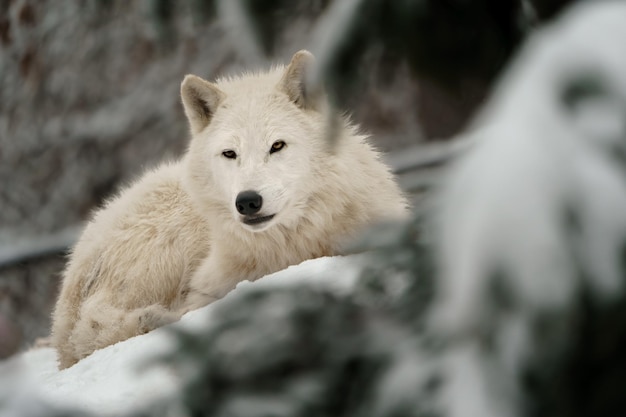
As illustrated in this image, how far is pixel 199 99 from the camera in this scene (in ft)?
16.9

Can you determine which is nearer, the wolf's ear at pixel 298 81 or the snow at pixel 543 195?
the snow at pixel 543 195

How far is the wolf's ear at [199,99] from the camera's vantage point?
16.6 feet

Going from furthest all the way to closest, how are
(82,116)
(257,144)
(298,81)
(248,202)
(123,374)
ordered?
(82,116), (298,81), (257,144), (248,202), (123,374)

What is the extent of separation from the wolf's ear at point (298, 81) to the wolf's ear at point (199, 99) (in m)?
0.41

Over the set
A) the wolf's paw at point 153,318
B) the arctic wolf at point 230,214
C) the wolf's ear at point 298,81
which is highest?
the wolf's ear at point 298,81

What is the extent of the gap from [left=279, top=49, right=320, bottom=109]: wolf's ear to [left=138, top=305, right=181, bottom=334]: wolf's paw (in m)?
1.35

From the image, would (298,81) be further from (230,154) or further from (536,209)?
(536,209)

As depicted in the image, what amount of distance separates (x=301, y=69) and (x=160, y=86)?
7306mm

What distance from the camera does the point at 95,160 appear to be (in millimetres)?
→ 11938

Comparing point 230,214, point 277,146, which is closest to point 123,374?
point 230,214

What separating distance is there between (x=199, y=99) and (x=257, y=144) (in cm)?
65

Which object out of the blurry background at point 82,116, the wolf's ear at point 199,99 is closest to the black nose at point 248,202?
the wolf's ear at point 199,99

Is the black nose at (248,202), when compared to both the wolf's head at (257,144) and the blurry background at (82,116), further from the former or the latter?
the blurry background at (82,116)

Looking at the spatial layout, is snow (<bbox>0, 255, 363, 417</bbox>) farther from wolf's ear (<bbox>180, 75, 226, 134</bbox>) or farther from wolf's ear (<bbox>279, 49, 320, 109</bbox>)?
wolf's ear (<bbox>180, 75, 226, 134</bbox>)
